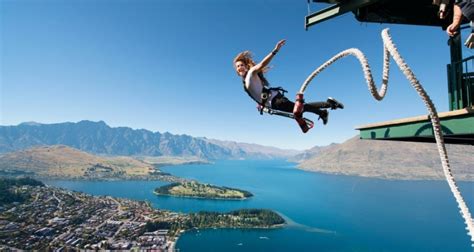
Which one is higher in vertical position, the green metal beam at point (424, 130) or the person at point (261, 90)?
the person at point (261, 90)

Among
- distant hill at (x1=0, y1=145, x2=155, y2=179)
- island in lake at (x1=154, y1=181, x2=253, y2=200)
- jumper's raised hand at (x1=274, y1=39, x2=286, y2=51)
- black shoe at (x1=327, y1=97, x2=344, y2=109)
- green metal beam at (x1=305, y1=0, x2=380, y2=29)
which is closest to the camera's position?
jumper's raised hand at (x1=274, y1=39, x2=286, y2=51)

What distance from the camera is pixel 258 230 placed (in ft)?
184

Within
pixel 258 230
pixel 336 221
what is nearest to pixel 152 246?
pixel 258 230

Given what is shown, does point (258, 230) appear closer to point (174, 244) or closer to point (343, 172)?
point (174, 244)

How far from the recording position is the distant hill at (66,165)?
150 meters

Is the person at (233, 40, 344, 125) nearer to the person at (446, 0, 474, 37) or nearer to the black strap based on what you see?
the black strap

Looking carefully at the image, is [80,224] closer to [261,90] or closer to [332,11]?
[332,11]

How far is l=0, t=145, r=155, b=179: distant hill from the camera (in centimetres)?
15004

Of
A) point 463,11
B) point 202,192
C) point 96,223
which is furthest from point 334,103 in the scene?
point 202,192

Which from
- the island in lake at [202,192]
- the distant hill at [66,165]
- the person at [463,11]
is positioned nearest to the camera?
the person at [463,11]

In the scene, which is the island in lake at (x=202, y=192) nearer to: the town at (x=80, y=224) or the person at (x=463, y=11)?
the town at (x=80, y=224)

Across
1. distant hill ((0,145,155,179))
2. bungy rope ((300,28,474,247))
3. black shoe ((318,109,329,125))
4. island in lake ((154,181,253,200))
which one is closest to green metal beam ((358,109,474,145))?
bungy rope ((300,28,474,247))

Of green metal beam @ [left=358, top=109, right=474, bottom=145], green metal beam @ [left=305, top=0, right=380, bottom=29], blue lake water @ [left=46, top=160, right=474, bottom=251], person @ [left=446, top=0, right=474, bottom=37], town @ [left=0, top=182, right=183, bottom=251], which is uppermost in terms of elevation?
green metal beam @ [left=305, top=0, right=380, bottom=29]

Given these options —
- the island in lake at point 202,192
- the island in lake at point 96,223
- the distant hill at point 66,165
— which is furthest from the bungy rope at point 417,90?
the distant hill at point 66,165
